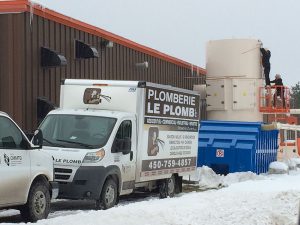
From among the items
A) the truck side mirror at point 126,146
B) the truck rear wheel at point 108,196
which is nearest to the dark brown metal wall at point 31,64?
the truck side mirror at point 126,146

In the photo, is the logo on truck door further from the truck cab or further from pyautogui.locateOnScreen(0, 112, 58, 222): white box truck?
pyautogui.locateOnScreen(0, 112, 58, 222): white box truck

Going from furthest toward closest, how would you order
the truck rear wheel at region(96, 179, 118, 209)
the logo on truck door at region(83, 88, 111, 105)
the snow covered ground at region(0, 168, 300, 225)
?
the logo on truck door at region(83, 88, 111, 105), the truck rear wheel at region(96, 179, 118, 209), the snow covered ground at region(0, 168, 300, 225)

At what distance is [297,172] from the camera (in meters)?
23.0

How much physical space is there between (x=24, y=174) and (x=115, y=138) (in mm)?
3155

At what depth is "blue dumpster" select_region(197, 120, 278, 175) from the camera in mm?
20547

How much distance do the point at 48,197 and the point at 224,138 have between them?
11677mm

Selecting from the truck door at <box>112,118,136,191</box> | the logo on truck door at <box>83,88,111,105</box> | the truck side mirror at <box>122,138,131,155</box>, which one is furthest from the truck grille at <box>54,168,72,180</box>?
the logo on truck door at <box>83,88,111,105</box>

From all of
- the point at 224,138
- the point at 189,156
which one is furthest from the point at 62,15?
the point at 224,138

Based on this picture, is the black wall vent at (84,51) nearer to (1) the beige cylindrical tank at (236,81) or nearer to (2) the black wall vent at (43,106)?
(2) the black wall vent at (43,106)

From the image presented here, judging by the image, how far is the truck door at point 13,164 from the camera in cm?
903

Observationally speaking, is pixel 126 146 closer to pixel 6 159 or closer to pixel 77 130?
pixel 77 130

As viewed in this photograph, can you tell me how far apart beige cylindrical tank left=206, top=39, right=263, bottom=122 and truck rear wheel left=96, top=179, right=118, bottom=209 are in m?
14.0

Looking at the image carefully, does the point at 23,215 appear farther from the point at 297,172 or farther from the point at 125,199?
the point at 297,172

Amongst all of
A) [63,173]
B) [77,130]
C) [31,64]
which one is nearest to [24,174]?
[63,173]
